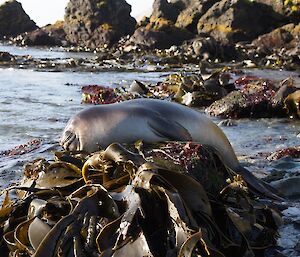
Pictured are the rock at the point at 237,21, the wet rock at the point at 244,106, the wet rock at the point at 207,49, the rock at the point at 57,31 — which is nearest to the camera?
the wet rock at the point at 244,106

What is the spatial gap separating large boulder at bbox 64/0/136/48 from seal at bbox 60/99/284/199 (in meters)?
39.5

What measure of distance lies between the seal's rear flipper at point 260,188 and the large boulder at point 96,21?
40.0 meters

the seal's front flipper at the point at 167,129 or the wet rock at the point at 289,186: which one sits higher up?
the seal's front flipper at the point at 167,129

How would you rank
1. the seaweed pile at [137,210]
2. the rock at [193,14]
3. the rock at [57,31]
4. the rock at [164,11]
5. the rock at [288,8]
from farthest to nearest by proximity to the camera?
the rock at [57,31]
the rock at [164,11]
the rock at [193,14]
the rock at [288,8]
the seaweed pile at [137,210]

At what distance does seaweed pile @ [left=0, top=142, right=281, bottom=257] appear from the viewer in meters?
2.33

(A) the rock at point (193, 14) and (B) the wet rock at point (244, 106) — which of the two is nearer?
(B) the wet rock at point (244, 106)

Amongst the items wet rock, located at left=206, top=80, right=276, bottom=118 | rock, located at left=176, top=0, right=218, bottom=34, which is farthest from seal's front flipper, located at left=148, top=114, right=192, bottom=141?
rock, located at left=176, top=0, right=218, bottom=34

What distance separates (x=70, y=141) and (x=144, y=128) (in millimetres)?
649

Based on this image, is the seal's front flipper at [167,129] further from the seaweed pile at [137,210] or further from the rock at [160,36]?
the rock at [160,36]

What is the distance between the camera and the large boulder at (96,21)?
→ 4425 cm

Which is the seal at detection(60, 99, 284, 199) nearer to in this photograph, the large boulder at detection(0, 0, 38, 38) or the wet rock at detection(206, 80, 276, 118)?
the wet rock at detection(206, 80, 276, 118)

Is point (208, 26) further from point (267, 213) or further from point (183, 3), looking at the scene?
point (267, 213)

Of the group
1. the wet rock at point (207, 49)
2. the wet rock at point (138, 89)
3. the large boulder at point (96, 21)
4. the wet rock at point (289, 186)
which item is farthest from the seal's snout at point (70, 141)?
the large boulder at point (96, 21)

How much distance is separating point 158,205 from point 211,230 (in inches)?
14.3
